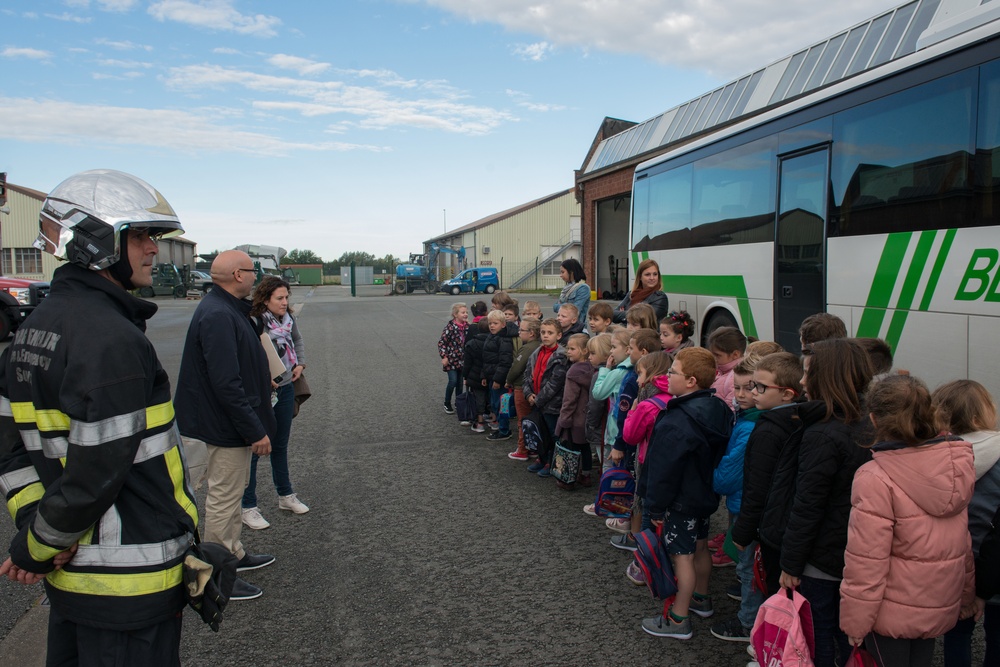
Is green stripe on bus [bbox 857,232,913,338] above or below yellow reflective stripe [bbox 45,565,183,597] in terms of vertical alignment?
above

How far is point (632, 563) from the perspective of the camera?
4.18m

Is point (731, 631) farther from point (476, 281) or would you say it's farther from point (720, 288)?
point (476, 281)

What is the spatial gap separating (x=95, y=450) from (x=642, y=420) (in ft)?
9.93

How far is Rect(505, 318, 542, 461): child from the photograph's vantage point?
22.1 feet

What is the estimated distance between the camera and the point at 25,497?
79.8 inches

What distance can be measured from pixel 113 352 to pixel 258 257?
47.3m

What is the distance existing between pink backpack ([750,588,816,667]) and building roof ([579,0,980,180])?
5.11 metres

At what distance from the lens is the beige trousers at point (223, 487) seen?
397 centimetres

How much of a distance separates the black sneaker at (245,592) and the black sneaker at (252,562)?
274 millimetres

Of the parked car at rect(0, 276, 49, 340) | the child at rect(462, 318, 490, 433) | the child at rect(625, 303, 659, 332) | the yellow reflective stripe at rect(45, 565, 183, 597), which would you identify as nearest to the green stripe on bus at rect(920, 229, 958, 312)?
the child at rect(625, 303, 659, 332)

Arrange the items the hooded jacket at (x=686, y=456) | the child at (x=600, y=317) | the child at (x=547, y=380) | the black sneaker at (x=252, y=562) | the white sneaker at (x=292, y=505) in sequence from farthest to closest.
→ the child at (x=600, y=317)
the child at (x=547, y=380)
the white sneaker at (x=292, y=505)
the black sneaker at (x=252, y=562)
the hooded jacket at (x=686, y=456)

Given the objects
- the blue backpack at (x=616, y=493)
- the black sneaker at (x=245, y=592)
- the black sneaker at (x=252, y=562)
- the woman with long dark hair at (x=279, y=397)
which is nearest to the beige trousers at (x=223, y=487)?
the black sneaker at (x=245, y=592)

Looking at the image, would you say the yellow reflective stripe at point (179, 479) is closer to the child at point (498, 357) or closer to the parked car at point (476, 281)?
the child at point (498, 357)

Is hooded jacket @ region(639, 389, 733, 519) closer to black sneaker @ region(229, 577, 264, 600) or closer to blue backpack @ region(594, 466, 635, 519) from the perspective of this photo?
blue backpack @ region(594, 466, 635, 519)
